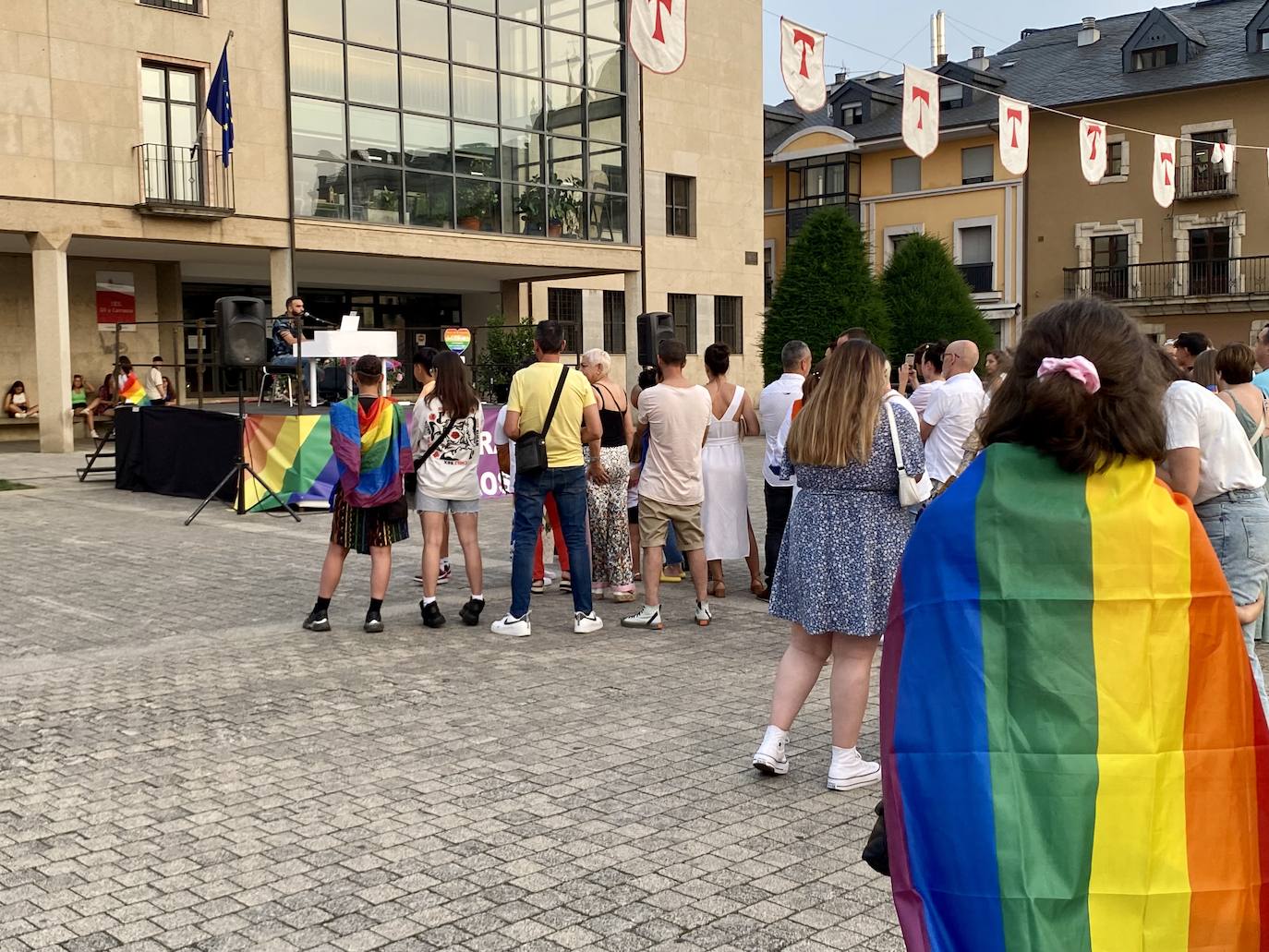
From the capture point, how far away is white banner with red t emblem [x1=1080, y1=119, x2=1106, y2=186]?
78.1 feet

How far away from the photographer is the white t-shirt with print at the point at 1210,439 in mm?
4664

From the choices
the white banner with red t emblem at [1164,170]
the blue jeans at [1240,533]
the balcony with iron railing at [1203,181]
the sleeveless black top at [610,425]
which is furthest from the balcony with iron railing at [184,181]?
the balcony with iron railing at [1203,181]

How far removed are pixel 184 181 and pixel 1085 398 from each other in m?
23.6

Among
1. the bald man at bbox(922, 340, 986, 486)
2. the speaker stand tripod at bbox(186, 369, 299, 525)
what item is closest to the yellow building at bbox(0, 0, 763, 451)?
the speaker stand tripod at bbox(186, 369, 299, 525)

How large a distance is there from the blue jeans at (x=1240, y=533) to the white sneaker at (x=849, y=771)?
5.14ft

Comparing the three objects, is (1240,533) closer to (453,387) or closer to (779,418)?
(779,418)

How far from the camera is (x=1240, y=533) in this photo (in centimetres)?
505

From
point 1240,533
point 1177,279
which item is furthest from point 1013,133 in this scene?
point 1177,279

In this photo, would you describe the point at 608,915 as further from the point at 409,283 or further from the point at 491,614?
the point at 409,283

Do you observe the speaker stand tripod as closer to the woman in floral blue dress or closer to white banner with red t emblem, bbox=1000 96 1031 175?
the woman in floral blue dress

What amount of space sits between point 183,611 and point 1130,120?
4189 centimetres

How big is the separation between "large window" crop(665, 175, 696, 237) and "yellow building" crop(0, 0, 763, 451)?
0.08 m

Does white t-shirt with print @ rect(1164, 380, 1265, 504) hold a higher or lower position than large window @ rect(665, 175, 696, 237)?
lower

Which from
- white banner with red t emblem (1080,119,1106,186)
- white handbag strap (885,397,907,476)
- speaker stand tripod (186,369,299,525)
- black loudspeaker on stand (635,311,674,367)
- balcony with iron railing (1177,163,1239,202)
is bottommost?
speaker stand tripod (186,369,299,525)
